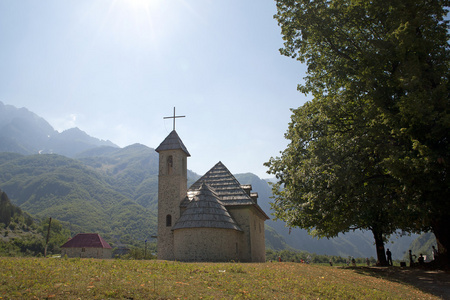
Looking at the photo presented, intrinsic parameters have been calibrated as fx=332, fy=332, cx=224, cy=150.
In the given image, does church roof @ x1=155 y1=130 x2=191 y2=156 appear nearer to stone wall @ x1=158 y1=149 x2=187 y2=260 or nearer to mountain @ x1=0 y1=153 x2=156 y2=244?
stone wall @ x1=158 y1=149 x2=187 y2=260

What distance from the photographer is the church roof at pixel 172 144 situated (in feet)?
98.5

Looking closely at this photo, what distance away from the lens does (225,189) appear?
103ft

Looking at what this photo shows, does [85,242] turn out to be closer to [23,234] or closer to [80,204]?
[23,234]

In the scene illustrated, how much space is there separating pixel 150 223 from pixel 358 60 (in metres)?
142

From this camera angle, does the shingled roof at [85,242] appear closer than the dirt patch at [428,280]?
No

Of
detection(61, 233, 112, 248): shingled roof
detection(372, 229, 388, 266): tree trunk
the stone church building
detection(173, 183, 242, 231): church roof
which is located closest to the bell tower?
the stone church building

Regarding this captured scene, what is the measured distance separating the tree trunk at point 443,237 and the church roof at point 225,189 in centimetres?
1385

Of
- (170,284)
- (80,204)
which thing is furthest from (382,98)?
(80,204)

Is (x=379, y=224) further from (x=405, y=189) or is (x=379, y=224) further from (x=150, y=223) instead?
(x=150, y=223)

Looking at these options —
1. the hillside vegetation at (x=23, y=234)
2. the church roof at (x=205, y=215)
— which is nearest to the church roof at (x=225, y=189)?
the church roof at (x=205, y=215)

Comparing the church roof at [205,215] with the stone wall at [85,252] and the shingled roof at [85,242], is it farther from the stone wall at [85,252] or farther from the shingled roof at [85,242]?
the shingled roof at [85,242]

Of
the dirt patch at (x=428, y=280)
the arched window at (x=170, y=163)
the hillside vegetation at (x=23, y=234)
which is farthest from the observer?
the hillside vegetation at (x=23, y=234)

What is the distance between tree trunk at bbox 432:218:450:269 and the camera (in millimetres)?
18016

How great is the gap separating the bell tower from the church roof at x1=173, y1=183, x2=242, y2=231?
2539 millimetres
